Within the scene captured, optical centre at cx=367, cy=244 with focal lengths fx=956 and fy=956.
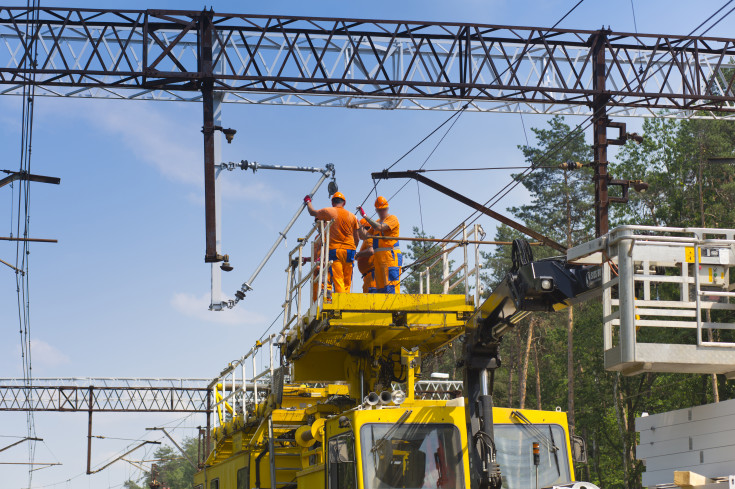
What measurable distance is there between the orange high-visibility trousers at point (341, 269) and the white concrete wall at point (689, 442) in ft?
16.6

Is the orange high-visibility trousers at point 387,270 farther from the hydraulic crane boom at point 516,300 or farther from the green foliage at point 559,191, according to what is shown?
the green foliage at point 559,191

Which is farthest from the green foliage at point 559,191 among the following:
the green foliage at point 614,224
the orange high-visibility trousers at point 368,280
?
the orange high-visibility trousers at point 368,280

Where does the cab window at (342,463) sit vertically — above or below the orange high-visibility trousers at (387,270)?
below

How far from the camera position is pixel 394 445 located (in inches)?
409

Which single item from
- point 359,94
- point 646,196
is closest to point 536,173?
point 646,196

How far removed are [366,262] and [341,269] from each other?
0.87 metres

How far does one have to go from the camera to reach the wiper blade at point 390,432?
10.3 m

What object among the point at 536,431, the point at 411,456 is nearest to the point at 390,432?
the point at 411,456

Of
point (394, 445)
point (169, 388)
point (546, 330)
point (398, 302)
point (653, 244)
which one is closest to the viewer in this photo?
point (653, 244)

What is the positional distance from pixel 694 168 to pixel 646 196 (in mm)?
3013

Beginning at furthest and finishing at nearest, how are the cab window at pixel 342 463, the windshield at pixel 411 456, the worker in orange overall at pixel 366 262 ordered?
the worker in orange overall at pixel 366 262, the cab window at pixel 342 463, the windshield at pixel 411 456

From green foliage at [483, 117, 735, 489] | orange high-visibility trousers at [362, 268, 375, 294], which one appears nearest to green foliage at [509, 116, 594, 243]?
green foliage at [483, 117, 735, 489]

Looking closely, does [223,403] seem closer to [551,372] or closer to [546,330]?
[546,330]

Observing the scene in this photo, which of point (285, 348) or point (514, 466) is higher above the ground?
point (285, 348)
